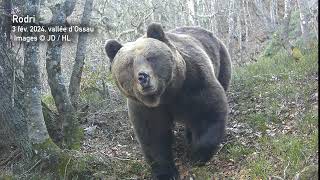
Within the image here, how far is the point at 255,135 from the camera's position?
6.12 metres

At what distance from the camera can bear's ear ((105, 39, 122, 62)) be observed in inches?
224

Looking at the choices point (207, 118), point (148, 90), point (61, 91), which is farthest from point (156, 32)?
point (61, 91)

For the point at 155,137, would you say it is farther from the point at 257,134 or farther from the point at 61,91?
the point at 61,91

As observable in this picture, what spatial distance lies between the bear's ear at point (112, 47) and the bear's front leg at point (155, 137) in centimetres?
61

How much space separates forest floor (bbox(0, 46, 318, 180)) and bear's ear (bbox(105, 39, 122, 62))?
4.17ft

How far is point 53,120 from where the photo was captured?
709cm

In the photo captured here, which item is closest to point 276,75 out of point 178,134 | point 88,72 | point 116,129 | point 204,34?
point 204,34

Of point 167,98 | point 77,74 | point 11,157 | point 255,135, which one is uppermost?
point 167,98

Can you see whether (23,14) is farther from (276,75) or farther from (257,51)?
(257,51)

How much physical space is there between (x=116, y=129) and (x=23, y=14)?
2591mm

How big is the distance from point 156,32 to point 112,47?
1.80ft

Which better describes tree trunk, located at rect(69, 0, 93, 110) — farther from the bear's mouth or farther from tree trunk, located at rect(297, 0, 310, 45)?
tree trunk, located at rect(297, 0, 310, 45)

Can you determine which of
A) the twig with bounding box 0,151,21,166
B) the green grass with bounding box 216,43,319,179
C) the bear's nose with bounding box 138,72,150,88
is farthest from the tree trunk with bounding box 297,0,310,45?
the twig with bounding box 0,151,21,166

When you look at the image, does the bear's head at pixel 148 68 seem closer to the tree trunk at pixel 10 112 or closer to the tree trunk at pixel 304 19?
the tree trunk at pixel 10 112
